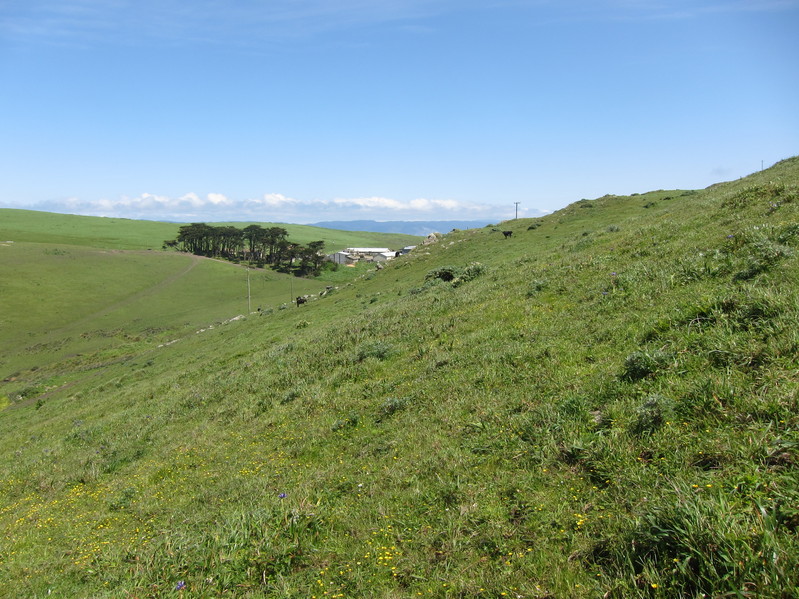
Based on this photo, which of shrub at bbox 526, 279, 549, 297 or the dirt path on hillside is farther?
the dirt path on hillside

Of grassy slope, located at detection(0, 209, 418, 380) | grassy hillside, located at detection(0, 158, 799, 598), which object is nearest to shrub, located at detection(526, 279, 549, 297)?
grassy hillside, located at detection(0, 158, 799, 598)

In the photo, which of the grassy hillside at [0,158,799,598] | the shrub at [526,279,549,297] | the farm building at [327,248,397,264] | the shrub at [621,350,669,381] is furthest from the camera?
the farm building at [327,248,397,264]

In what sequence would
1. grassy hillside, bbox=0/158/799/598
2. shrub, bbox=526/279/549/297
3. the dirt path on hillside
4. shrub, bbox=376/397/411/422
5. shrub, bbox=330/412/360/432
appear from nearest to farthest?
grassy hillside, bbox=0/158/799/598
shrub, bbox=376/397/411/422
shrub, bbox=330/412/360/432
shrub, bbox=526/279/549/297
the dirt path on hillside

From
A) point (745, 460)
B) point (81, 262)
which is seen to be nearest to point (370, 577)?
point (745, 460)

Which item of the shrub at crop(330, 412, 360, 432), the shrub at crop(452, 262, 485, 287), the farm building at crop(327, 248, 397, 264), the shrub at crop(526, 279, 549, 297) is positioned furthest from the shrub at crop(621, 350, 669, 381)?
the farm building at crop(327, 248, 397, 264)

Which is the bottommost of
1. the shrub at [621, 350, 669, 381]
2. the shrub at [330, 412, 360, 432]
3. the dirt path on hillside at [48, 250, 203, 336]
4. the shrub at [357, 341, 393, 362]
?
the dirt path on hillside at [48, 250, 203, 336]

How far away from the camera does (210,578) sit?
5.95m

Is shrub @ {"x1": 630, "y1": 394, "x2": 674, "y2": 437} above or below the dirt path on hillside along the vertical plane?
above

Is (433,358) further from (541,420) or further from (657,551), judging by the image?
(657,551)

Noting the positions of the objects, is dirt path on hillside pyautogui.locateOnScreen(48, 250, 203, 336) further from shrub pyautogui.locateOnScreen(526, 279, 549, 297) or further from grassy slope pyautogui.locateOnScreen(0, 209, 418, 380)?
shrub pyautogui.locateOnScreen(526, 279, 549, 297)

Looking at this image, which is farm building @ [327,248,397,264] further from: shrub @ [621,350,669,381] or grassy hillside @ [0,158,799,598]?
shrub @ [621,350,669,381]

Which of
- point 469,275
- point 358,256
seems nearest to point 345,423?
point 469,275

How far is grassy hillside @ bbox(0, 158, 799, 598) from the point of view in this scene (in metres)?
4.81

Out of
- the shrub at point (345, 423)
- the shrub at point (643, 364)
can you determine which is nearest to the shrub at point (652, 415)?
the shrub at point (643, 364)
